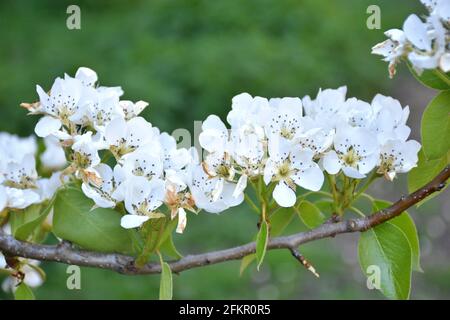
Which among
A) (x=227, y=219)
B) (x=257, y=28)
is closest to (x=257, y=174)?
(x=227, y=219)

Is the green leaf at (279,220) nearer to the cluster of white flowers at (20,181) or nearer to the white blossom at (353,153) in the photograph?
the white blossom at (353,153)

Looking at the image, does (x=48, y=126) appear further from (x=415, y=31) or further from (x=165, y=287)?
(x=415, y=31)

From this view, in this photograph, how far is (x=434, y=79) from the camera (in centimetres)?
101

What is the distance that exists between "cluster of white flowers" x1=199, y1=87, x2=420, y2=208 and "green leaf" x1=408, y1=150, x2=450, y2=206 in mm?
52

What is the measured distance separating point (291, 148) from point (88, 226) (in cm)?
32

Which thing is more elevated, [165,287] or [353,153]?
[353,153]

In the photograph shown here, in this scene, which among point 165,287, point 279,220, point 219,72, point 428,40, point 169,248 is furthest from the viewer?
point 219,72

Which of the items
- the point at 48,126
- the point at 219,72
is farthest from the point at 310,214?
the point at 219,72

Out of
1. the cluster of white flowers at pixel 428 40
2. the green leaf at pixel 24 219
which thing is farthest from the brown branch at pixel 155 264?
the cluster of white flowers at pixel 428 40

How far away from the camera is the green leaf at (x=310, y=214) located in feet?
3.68

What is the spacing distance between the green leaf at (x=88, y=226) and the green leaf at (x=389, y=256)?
0.35 m

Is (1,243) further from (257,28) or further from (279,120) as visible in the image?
(257,28)

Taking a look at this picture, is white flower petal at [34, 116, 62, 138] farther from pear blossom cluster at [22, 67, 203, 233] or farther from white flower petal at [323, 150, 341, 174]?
white flower petal at [323, 150, 341, 174]

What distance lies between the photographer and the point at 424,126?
101cm
